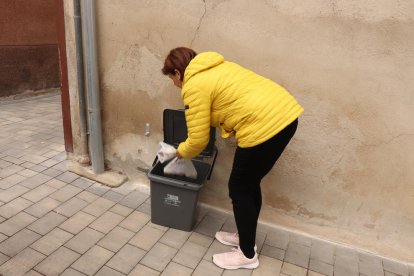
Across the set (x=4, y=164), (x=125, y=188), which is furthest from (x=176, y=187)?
(x=4, y=164)

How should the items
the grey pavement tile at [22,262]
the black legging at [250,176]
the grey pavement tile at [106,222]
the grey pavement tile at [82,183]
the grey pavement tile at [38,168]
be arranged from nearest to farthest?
the black legging at [250,176] < the grey pavement tile at [22,262] < the grey pavement tile at [106,222] < the grey pavement tile at [82,183] < the grey pavement tile at [38,168]

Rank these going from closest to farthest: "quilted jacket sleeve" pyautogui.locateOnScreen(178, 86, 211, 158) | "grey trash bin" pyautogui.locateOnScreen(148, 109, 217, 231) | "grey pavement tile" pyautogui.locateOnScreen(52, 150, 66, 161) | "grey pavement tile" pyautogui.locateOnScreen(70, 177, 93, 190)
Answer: "quilted jacket sleeve" pyautogui.locateOnScreen(178, 86, 211, 158) < "grey trash bin" pyautogui.locateOnScreen(148, 109, 217, 231) < "grey pavement tile" pyautogui.locateOnScreen(70, 177, 93, 190) < "grey pavement tile" pyautogui.locateOnScreen(52, 150, 66, 161)

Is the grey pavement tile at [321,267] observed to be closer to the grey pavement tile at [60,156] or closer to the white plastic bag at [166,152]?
the white plastic bag at [166,152]

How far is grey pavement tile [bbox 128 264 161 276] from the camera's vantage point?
8.39 feet

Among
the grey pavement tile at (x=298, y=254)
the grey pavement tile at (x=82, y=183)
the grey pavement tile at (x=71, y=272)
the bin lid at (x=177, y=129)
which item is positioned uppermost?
the bin lid at (x=177, y=129)

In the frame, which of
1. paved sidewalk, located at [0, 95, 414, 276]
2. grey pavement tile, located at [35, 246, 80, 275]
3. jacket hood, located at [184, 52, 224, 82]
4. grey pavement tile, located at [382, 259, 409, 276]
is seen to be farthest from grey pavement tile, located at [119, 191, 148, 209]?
grey pavement tile, located at [382, 259, 409, 276]

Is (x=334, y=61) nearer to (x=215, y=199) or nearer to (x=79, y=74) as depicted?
(x=215, y=199)

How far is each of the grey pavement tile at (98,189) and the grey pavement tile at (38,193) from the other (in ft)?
1.20

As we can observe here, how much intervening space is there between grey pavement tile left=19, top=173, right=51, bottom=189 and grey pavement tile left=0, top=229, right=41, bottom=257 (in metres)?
0.82

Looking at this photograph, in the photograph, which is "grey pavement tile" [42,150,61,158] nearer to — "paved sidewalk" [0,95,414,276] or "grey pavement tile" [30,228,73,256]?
"paved sidewalk" [0,95,414,276]

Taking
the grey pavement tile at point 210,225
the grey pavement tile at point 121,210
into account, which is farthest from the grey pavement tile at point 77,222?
the grey pavement tile at point 210,225

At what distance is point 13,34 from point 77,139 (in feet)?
12.6

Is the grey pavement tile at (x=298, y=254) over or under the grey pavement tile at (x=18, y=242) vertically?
under

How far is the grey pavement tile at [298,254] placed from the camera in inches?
112
